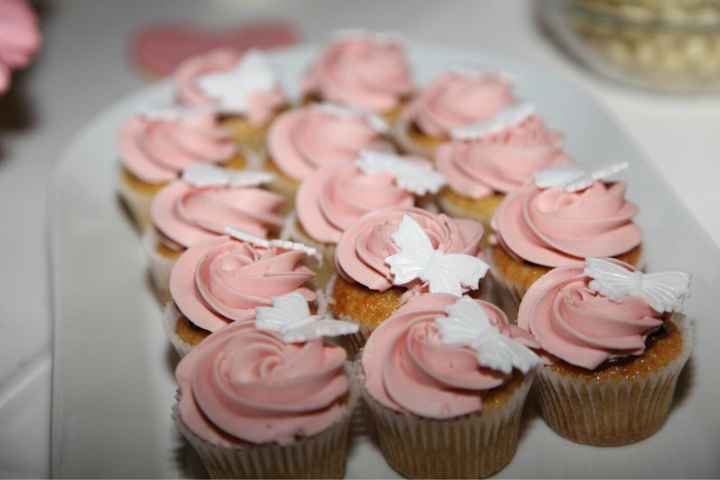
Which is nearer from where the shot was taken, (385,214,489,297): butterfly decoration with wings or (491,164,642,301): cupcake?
(385,214,489,297): butterfly decoration with wings

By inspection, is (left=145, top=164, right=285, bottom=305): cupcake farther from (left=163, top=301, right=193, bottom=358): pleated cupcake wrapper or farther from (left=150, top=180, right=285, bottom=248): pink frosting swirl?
(left=163, top=301, right=193, bottom=358): pleated cupcake wrapper

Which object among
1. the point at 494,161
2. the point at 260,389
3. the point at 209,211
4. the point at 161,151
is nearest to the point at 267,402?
the point at 260,389

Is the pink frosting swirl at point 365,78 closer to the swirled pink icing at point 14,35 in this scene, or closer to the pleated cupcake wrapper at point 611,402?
the swirled pink icing at point 14,35

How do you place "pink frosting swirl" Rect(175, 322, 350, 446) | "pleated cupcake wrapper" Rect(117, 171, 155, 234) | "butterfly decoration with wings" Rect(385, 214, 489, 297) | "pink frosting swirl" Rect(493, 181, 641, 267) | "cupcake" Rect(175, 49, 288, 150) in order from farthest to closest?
1. "cupcake" Rect(175, 49, 288, 150)
2. "pleated cupcake wrapper" Rect(117, 171, 155, 234)
3. "pink frosting swirl" Rect(493, 181, 641, 267)
4. "butterfly decoration with wings" Rect(385, 214, 489, 297)
5. "pink frosting swirl" Rect(175, 322, 350, 446)

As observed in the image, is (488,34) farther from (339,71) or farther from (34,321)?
(34,321)

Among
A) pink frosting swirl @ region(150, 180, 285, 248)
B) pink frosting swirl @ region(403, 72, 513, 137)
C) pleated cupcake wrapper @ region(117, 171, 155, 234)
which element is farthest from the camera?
pink frosting swirl @ region(403, 72, 513, 137)

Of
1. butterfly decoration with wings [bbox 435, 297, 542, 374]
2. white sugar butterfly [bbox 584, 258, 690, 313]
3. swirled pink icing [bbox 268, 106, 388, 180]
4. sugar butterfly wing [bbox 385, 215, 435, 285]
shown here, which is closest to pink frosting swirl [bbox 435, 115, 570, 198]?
swirled pink icing [bbox 268, 106, 388, 180]

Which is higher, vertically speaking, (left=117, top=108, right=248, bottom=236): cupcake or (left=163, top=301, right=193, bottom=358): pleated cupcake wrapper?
(left=117, top=108, right=248, bottom=236): cupcake
